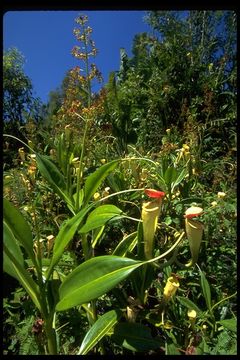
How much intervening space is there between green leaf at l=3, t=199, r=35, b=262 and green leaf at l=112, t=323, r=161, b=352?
26cm

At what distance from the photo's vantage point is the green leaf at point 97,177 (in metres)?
0.89

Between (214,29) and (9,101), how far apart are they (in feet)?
7.35

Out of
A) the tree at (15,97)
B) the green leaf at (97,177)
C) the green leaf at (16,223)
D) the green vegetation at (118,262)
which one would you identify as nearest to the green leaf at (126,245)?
the green vegetation at (118,262)

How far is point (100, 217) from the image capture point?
33.6 inches

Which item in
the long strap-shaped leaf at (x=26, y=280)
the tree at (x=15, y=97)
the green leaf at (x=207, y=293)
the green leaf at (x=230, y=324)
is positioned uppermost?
the tree at (x=15, y=97)

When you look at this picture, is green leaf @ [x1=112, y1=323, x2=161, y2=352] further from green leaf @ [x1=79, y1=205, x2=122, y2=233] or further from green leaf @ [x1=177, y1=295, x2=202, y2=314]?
green leaf @ [x1=79, y1=205, x2=122, y2=233]

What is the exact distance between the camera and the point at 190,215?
2.31 feet

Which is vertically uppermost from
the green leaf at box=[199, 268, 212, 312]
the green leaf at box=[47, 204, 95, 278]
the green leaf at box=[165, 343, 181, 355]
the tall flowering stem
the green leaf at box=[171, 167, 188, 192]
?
the green leaf at box=[171, 167, 188, 192]

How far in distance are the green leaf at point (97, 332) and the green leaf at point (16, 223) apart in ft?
0.68

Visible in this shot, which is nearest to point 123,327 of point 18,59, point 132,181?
point 132,181

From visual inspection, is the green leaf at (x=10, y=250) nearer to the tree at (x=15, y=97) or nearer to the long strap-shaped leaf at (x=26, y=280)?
the long strap-shaped leaf at (x=26, y=280)

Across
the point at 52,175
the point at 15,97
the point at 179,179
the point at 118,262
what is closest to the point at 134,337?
the point at 118,262

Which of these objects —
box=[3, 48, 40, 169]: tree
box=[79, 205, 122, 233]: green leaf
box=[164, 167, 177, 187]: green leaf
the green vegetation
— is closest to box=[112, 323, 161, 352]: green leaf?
the green vegetation

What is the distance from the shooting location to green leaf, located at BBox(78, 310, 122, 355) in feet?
2.36
